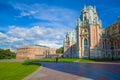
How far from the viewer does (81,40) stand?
2931 inches

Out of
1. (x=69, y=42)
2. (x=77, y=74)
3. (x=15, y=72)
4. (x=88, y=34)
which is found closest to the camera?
(x=77, y=74)

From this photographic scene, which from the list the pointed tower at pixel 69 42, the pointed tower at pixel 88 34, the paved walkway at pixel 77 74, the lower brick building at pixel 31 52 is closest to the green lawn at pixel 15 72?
the paved walkway at pixel 77 74

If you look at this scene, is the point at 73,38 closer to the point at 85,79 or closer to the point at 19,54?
the point at 19,54

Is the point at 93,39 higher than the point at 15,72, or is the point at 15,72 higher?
the point at 93,39

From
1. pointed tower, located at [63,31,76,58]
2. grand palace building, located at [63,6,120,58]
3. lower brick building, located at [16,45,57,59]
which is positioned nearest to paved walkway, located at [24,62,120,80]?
grand palace building, located at [63,6,120,58]

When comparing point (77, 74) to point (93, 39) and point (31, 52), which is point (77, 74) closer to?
point (93, 39)

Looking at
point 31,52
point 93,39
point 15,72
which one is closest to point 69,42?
point 93,39

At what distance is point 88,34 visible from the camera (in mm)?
72375

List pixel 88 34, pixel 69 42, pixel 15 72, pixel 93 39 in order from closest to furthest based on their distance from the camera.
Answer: pixel 15 72 → pixel 93 39 → pixel 88 34 → pixel 69 42

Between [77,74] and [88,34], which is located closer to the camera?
[77,74]

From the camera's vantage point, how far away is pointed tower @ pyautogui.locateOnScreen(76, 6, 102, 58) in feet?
230

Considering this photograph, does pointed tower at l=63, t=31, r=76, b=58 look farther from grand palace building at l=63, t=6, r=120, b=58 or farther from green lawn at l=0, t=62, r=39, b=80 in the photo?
green lawn at l=0, t=62, r=39, b=80

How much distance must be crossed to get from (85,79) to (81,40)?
61828 millimetres

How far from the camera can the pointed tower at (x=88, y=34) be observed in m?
70.0
